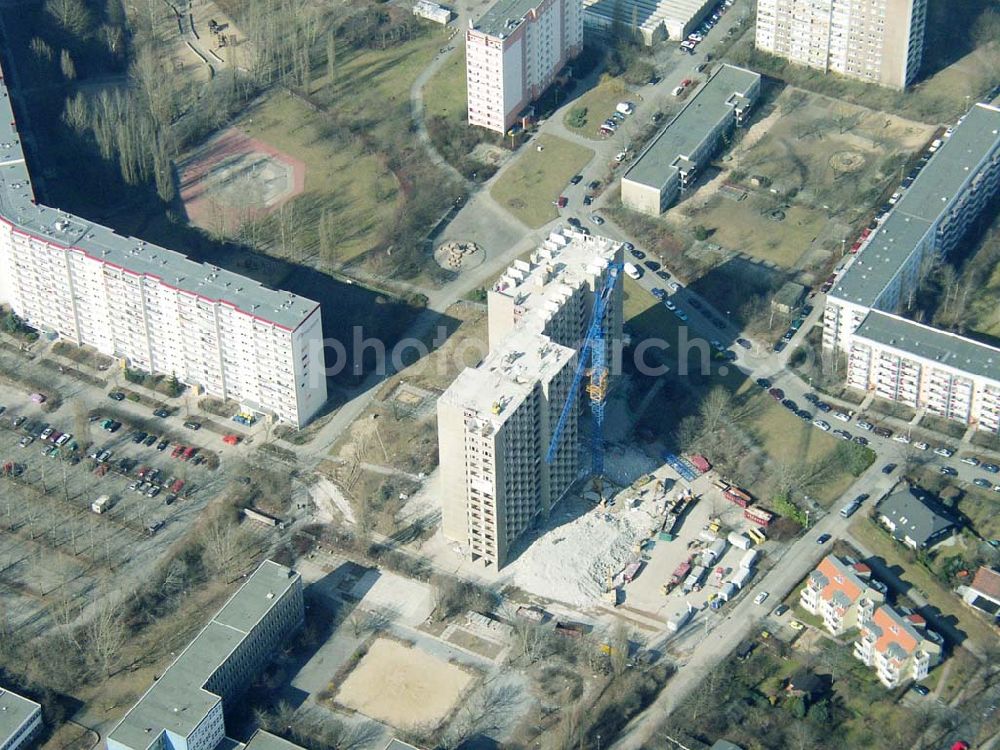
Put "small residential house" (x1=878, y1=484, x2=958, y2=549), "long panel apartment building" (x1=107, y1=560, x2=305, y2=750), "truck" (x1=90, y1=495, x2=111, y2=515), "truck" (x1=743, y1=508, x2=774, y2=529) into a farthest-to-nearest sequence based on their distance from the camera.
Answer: "truck" (x1=90, y1=495, x2=111, y2=515) → "truck" (x1=743, y1=508, x2=774, y2=529) → "small residential house" (x1=878, y1=484, x2=958, y2=549) → "long panel apartment building" (x1=107, y1=560, x2=305, y2=750)

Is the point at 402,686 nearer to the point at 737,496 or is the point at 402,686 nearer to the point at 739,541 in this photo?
the point at 739,541

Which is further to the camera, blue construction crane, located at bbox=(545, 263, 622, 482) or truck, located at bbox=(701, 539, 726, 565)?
blue construction crane, located at bbox=(545, 263, 622, 482)

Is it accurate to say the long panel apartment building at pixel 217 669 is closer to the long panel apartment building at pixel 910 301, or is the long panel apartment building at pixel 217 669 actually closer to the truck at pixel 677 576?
the truck at pixel 677 576

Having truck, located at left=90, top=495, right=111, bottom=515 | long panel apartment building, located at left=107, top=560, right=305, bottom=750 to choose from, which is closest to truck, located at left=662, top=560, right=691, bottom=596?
long panel apartment building, located at left=107, top=560, right=305, bottom=750

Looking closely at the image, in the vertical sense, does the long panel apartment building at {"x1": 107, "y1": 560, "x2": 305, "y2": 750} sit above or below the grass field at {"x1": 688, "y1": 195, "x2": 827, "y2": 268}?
below

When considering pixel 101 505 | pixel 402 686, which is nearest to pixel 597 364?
pixel 402 686

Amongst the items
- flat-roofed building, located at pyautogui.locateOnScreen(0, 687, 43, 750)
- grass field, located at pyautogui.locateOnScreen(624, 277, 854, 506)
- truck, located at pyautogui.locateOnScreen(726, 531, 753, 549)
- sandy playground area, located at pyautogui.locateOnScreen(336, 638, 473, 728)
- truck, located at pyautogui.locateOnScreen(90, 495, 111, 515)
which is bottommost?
sandy playground area, located at pyautogui.locateOnScreen(336, 638, 473, 728)

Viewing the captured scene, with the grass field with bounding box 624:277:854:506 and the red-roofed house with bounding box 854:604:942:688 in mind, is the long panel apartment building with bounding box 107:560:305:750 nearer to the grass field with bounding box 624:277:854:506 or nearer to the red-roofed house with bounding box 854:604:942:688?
the grass field with bounding box 624:277:854:506

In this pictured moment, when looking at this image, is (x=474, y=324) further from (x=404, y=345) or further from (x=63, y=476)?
(x=63, y=476)
